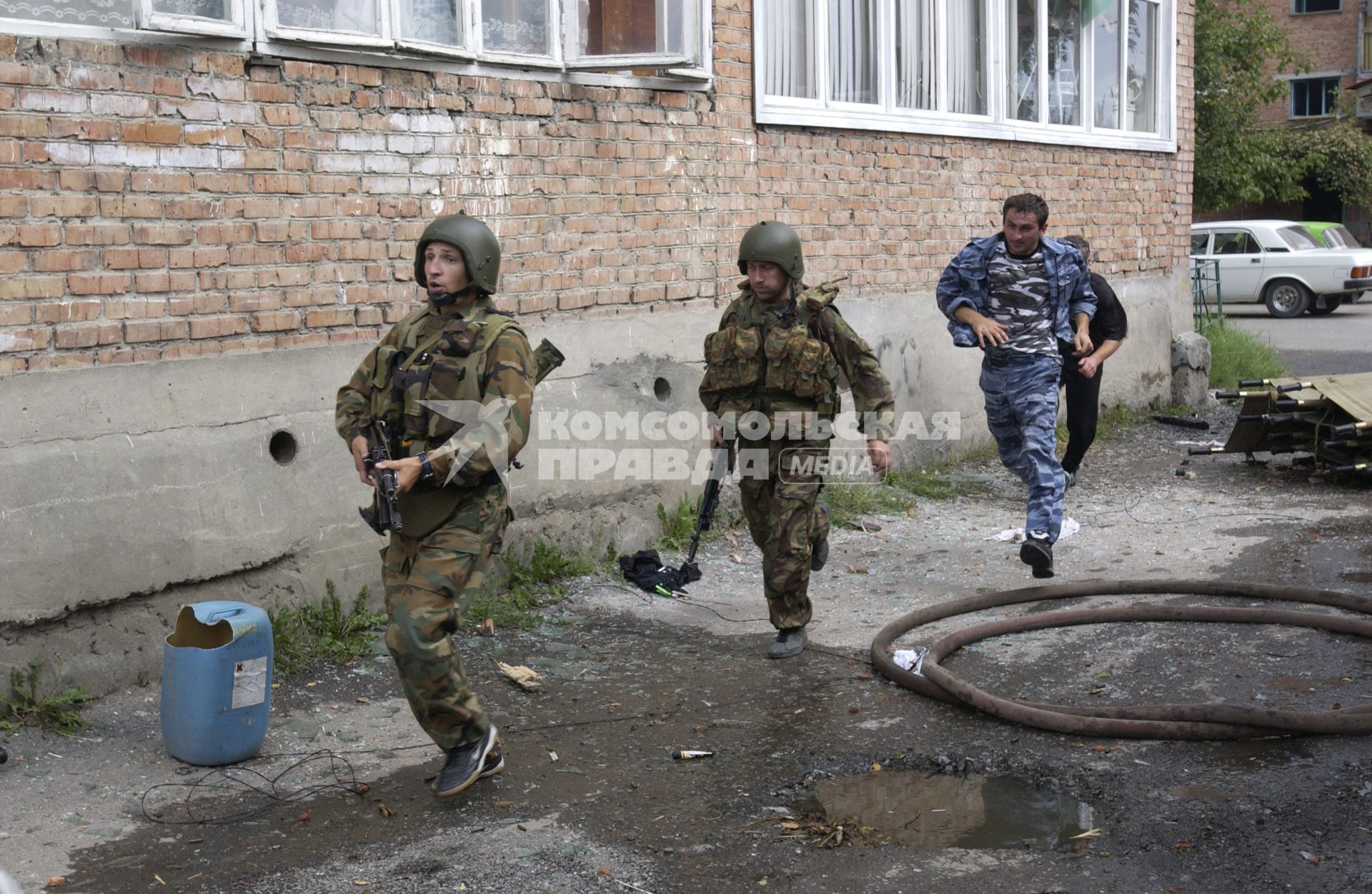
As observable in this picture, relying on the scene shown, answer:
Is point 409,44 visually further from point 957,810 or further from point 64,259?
point 957,810

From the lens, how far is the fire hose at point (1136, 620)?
4461mm

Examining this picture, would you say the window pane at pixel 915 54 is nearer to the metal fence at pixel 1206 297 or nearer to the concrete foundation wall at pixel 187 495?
the concrete foundation wall at pixel 187 495

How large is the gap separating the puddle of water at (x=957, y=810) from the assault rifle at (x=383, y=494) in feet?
5.10

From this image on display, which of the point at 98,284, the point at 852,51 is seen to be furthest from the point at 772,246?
the point at 852,51

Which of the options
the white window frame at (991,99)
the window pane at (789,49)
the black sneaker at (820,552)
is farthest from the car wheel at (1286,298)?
the black sneaker at (820,552)

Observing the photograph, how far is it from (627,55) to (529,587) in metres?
2.72

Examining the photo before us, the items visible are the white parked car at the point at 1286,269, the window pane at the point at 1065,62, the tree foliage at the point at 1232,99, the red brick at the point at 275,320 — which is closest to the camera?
the red brick at the point at 275,320

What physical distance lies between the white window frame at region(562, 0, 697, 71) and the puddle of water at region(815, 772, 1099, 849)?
4029 millimetres

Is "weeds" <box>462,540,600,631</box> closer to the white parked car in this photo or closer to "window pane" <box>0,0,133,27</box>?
"window pane" <box>0,0,133,27</box>

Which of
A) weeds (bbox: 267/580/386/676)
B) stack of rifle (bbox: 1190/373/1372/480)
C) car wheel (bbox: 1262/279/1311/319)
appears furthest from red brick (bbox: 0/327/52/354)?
car wheel (bbox: 1262/279/1311/319)

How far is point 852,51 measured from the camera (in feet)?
30.0

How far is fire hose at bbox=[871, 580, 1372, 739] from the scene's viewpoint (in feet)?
14.6

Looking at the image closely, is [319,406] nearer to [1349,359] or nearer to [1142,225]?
[1142,225]

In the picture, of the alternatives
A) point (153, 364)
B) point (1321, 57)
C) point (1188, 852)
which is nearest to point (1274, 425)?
point (1188, 852)
